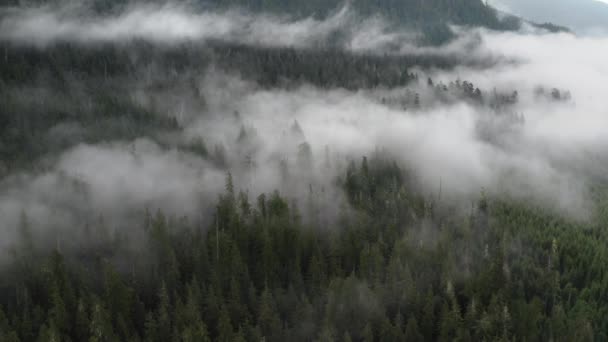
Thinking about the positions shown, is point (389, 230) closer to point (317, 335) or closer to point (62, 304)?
point (317, 335)

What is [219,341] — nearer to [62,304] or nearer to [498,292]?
[62,304]

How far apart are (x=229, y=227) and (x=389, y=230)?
A: 130 feet

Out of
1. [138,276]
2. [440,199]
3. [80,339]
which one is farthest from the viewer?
[440,199]

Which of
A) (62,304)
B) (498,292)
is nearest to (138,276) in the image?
(62,304)

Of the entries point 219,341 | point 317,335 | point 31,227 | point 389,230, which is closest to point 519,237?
point 389,230

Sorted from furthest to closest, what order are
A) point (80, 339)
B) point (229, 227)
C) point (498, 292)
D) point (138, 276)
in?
point (229, 227) → point (138, 276) → point (498, 292) → point (80, 339)

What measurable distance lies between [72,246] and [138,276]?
31.6 m

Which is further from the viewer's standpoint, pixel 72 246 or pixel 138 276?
pixel 72 246

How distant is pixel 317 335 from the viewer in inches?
3917

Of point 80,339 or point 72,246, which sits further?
point 72,246

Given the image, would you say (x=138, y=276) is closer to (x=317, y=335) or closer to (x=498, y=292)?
(x=317, y=335)

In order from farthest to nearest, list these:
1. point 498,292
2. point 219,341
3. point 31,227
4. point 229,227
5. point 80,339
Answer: point 31,227 → point 229,227 → point 498,292 → point 80,339 → point 219,341

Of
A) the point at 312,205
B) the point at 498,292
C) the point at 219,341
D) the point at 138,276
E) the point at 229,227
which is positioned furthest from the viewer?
the point at 312,205

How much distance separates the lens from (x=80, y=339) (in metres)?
99.3
